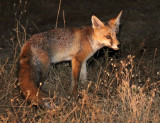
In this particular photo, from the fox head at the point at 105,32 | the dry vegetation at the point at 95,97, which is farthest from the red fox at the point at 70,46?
the dry vegetation at the point at 95,97

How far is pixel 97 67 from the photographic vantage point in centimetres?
647

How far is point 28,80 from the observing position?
4.68 metres

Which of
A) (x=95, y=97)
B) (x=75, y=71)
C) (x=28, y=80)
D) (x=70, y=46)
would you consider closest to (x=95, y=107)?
(x=95, y=97)

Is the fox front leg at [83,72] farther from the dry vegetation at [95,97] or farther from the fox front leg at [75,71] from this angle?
the fox front leg at [75,71]

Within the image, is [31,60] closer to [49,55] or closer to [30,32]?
[49,55]

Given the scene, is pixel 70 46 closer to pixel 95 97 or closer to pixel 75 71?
pixel 75 71

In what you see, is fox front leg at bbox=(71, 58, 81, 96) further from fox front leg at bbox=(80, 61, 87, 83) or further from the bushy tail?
the bushy tail

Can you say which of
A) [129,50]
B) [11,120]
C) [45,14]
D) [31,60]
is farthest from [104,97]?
[45,14]

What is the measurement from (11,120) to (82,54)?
2.14 m

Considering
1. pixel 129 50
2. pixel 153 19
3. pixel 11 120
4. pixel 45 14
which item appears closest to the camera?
pixel 11 120

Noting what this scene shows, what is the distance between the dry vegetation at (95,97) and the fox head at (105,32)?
42 cm

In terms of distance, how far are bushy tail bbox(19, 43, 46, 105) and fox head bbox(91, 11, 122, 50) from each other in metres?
1.40

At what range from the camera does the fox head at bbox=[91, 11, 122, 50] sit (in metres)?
5.69

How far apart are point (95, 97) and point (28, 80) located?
4.01 ft
